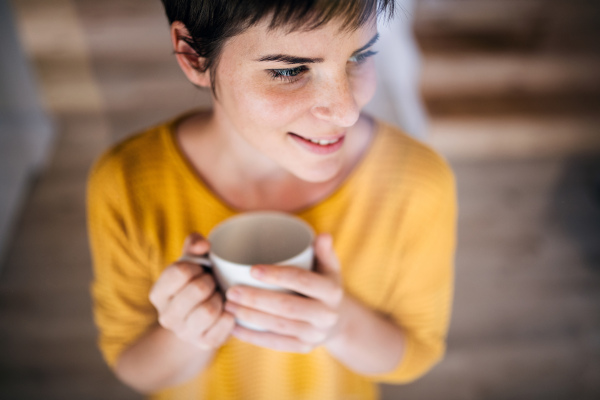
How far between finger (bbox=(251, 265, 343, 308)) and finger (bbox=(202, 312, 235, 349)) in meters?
0.06

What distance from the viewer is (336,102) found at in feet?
1.24

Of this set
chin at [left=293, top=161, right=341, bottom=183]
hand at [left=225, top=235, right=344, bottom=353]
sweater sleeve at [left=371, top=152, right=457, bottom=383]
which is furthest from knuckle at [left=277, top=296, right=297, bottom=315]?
sweater sleeve at [left=371, top=152, right=457, bottom=383]

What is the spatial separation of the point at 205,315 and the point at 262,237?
100 mm

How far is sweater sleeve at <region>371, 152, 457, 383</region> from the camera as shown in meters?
0.56

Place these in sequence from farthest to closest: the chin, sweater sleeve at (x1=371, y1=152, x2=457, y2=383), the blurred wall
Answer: the blurred wall → sweater sleeve at (x1=371, y1=152, x2=457, y2=383) → the chin

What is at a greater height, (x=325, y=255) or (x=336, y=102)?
(x=336, y=102)

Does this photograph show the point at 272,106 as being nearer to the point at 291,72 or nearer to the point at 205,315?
the point at 291,72

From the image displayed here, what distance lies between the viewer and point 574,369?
24.2 inches

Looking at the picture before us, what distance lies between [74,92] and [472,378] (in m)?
0.83

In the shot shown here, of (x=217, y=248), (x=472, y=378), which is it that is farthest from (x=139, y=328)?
(x=472, y=378)

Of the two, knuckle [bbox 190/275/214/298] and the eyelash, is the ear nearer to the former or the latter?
the eyelash

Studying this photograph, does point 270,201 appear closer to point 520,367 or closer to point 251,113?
point 251,113

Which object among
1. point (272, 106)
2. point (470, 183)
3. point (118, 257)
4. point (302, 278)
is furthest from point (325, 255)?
point (470, 183)

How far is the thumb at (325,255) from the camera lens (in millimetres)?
394
